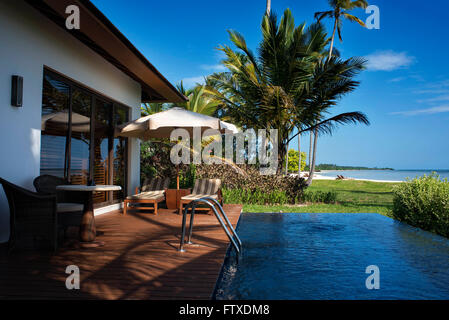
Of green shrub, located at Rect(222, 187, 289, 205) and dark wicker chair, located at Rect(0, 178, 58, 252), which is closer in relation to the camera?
dark wicker chair, located at Rect(0, 178, 58, 252)

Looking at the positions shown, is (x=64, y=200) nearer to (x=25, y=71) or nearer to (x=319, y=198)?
(x=25, y=71)

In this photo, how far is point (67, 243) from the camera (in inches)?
182

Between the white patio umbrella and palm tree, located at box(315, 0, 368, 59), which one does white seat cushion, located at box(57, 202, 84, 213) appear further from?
palm tree, located at box(315, 0, 368, 59)

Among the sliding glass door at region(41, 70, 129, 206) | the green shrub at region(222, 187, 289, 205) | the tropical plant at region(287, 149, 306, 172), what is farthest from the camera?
the tropical plant at region(287, 149, 306, 172)

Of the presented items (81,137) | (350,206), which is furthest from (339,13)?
(81,137)

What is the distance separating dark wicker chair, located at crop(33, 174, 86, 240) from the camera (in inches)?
185

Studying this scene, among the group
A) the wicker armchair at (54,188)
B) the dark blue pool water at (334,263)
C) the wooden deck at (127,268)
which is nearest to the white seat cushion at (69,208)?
the wicker armchair at (54,188)

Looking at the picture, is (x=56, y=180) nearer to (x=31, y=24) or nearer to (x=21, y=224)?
(x=21, y=224)

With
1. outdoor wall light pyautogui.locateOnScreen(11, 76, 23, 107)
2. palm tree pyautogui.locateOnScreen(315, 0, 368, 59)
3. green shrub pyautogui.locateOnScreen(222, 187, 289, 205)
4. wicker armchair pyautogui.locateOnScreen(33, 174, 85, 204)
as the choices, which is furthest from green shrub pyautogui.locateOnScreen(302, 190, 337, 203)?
palm tree pyautogui.locateOnScreen(315, 0, 368, 59)

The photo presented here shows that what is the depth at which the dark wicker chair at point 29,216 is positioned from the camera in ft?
13.0

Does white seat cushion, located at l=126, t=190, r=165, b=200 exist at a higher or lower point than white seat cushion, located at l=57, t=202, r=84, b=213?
lower

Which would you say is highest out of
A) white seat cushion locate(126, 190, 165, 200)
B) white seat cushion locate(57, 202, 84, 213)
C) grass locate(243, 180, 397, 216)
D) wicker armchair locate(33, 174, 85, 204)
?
wicker armchair locate(33, 174, 85, 204)

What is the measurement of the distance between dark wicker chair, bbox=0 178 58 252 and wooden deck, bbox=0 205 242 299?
23 centimetres

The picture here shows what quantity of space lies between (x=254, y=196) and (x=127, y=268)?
26.5 feet
